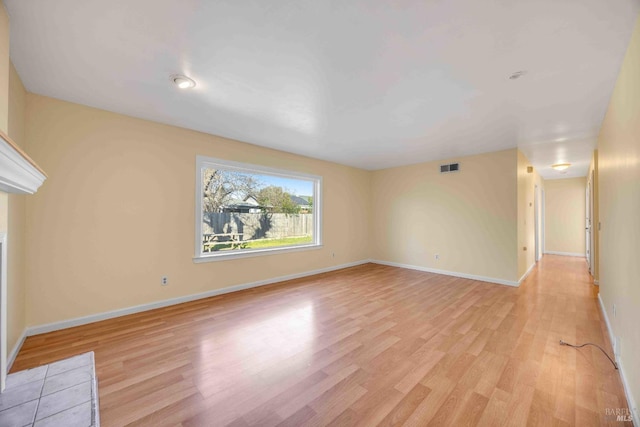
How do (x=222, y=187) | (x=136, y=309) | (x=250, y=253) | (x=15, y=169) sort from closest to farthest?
1. (x=15, y=169)
2. (x=136, y=309)
3. (x=222, y=187)
4. (x=250, y=253)

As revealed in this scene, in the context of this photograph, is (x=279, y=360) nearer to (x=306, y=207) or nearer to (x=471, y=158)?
(x=306, y=207)

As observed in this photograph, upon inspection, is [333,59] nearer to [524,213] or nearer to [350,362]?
[350,362]

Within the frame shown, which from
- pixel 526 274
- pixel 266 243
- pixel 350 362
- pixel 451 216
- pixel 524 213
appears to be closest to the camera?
pixel 350 362

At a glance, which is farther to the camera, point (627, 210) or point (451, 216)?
point (451, 216)

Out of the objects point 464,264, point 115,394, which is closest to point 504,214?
point 464,264

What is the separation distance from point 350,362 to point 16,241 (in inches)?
129

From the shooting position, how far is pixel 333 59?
204 cm

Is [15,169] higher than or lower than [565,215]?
higher

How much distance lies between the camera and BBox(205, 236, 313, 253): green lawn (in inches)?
165

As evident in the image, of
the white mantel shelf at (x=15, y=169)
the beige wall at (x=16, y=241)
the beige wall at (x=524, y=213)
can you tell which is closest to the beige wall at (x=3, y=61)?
the white mantel shelf at (x=15, y=169)

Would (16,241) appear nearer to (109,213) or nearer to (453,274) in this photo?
(109,213)

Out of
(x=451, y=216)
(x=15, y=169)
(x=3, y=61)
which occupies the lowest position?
(x=451, y=216)

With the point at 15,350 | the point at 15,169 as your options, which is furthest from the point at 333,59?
the point at 15,350

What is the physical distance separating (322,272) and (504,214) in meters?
3.67
